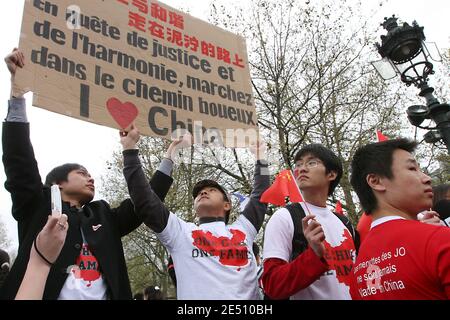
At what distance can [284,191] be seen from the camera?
93.3 inches

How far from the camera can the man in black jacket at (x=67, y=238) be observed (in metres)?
2.04

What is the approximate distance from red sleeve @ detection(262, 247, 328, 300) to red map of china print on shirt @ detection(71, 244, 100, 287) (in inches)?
36.0

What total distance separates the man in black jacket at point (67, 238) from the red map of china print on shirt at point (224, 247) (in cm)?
51

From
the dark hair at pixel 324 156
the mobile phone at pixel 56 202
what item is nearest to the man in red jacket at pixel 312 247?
the dark hair at pixel 324 156

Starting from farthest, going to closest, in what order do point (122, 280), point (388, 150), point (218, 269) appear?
point (218, 269) → point (122, 280) → point (388, 150)

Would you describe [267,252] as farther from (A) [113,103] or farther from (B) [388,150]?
(A) [113,103]

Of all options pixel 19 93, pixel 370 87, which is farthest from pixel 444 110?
pixel 370 87

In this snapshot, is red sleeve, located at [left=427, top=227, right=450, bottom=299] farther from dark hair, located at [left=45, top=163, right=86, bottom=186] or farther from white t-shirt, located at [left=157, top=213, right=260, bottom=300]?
dark hair, located at [left=45, top=163, right=86, bottom=186]

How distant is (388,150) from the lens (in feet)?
6.20

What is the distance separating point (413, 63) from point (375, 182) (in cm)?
350

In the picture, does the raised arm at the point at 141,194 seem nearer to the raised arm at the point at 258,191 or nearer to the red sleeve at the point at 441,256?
the raised arm at the point at 258,191

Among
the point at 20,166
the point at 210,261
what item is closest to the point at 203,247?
the point at 210,261

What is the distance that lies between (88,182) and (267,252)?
1217 mm

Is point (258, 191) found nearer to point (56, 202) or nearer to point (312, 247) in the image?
point (312, 247)
